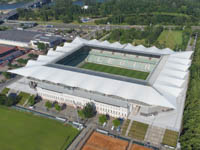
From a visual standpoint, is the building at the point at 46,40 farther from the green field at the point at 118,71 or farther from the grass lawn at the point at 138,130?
the grass lawn at the point at 138,130

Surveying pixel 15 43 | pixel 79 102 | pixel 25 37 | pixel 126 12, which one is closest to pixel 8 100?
pixel 79 102

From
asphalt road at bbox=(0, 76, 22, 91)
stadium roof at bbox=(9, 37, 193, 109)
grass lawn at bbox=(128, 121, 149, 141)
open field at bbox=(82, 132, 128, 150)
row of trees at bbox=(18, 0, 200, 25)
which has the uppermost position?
row of trees at bbox=(18, 0, 200, 25)

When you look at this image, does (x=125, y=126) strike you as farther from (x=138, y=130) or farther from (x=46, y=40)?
(x=46, y=40)

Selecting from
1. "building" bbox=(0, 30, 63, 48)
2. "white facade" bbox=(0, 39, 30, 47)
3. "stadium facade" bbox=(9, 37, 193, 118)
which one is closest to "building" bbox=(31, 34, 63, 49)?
"building" bbox=(0, 30, 63, 48)

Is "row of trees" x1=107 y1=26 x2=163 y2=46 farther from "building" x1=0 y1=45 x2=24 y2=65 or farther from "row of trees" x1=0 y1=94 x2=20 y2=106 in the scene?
"row of trees" x1=0 y1=94 x2=20 y2=106

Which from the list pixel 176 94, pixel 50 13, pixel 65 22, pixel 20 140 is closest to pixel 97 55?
pixel 176 94

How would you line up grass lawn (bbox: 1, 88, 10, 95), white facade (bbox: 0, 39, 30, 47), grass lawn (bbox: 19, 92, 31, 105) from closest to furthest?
grass lawn (bbox: 19, 92, 31, 105) → grass lawn (bbox: 1, 88, 10, 95) → white facade (bbox: 0, 39, 30, 47)

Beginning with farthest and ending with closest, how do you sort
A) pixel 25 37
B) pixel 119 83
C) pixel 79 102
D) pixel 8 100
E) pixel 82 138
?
1. pixel 25 37
2. pixel 8 100
3. pixel 79 102
4. pixel 119 83
5. pixel 82 138
